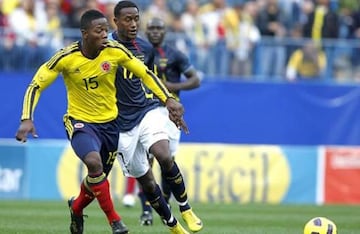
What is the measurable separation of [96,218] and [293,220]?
291cm

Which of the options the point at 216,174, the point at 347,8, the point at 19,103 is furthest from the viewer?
the point at 347,8

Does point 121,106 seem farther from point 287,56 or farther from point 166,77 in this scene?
point 287,56

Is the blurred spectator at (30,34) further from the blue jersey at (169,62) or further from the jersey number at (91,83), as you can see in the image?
the jersey number at (91,83)

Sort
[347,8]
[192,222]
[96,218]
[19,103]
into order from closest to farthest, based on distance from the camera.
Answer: [192,222], [96,218], [19,103], [347,8]

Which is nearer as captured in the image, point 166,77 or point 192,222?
point 192,222

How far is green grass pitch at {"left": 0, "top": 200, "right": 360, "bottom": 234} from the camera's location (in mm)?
12648

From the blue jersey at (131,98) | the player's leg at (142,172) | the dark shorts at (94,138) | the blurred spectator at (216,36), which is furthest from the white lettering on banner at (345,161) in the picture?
the dark shorts at (94,138)

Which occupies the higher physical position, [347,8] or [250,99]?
[347,8]

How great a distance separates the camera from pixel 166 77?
582 inches

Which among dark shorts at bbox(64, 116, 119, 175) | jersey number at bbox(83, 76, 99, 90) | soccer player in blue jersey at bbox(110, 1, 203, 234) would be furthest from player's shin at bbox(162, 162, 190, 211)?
jersey number at bbox(83, 76, 99, 90)

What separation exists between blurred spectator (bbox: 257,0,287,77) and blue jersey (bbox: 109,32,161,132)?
36.1 ft

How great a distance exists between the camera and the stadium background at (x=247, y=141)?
20.0 meters

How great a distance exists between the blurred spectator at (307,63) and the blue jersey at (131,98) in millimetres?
11297

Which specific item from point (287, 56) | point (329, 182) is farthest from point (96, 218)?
point (287, 56)
